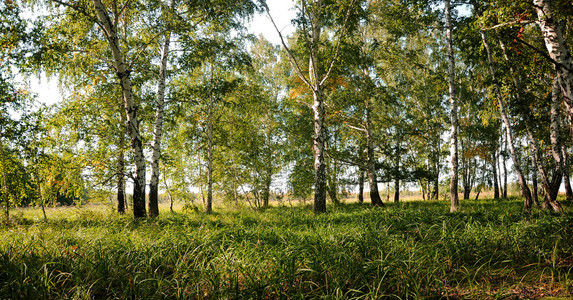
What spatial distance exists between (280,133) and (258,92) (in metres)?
5.15

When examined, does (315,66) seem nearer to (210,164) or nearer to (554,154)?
(210,164)

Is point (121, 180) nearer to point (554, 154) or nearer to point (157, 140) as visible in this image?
point (157, 140)


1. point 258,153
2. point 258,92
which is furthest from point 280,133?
point 258,92

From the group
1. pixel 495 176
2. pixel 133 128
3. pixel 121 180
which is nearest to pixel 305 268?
pixel 133 128

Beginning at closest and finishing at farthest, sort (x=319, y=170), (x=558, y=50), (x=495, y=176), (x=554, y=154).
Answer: (x=558, y=50), (x=554, y=154), (x=319, y=170), (x=495, y=176)

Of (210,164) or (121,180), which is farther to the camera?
(210,164)

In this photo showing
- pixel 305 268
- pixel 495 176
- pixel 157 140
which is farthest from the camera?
pixel 495 176

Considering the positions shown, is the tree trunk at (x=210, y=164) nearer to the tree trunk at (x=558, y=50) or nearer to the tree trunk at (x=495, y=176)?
the tree trunk at (x=558, y=50)

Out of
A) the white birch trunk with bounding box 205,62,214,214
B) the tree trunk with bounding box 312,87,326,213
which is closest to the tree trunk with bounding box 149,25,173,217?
the white birch trunk with bounding box 205,62,214,214

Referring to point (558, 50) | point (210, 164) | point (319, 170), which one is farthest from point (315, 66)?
point (210, 164)

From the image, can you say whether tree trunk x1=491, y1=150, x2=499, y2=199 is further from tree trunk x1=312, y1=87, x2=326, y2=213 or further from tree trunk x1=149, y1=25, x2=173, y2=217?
tree trunk x1=149, y1=25, x2=173, y2=217

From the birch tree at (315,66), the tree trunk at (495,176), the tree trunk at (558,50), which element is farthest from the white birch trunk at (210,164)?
the tree trunk at (495,176)

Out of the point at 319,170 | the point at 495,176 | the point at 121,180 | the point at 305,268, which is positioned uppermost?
the point at 319,170

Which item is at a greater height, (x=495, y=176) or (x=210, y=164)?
(x=210, y=164)
